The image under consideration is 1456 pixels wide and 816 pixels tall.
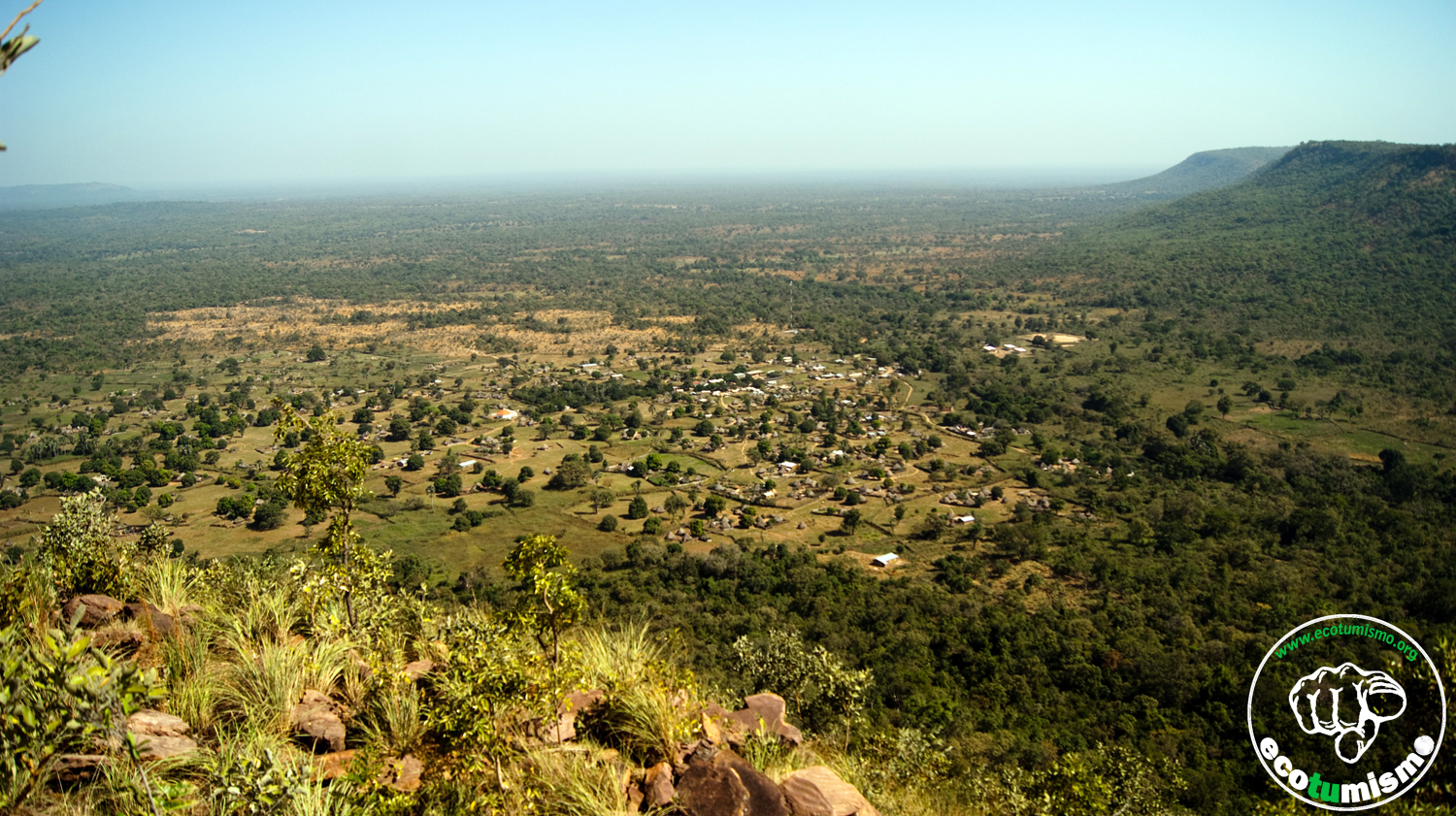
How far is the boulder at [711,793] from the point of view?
228 inches

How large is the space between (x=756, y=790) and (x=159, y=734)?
464 centimetres

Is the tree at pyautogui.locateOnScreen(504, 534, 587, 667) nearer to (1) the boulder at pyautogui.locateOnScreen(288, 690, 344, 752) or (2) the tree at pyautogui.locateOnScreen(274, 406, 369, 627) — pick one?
(1) the boulder at pyautogui.locateOnScreen(288, 690, 344, 752)

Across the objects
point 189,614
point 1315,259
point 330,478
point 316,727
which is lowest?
point 1315,259

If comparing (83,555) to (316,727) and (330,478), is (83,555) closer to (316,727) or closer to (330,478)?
(330,478)

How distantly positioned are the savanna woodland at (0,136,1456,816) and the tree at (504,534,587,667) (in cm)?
6

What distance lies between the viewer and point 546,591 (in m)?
6.91

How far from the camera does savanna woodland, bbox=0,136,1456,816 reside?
613 cm

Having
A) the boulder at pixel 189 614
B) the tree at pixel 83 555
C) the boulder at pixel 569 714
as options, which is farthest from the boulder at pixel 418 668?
the tree at pixel 83 555

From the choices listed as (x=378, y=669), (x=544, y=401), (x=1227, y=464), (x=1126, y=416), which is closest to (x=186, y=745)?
(x=378, y=669)

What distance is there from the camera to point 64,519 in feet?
25.3

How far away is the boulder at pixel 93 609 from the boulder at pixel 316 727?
2348 millimetres

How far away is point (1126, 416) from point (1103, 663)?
34536 mm

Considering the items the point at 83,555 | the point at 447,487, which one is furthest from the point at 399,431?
the point at 83,555

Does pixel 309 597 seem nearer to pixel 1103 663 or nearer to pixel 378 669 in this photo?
pixel 378 669
